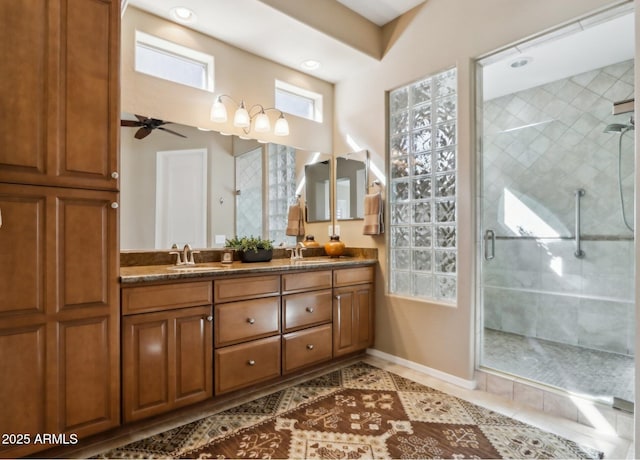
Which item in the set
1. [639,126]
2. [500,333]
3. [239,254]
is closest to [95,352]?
[239,254]

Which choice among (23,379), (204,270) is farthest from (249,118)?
(23,379)

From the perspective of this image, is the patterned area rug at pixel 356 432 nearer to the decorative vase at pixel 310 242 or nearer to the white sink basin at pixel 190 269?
the white sink basin at pixel 190 269

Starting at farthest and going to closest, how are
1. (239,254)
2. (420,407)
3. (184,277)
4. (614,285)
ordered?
(614,285) → (239,254) → (420,407) → (184,277)

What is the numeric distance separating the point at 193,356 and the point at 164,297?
405 millimetres

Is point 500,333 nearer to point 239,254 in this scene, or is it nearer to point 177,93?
point 239,254

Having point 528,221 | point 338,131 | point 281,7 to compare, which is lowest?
point 528,221

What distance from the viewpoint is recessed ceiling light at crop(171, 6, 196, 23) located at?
2465 millimetres

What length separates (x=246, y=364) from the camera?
7.60 feet

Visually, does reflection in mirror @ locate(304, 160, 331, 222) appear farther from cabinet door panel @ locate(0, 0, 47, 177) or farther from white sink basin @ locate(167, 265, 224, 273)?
cabinet door panel @ locate(0, 0, 47, 177)

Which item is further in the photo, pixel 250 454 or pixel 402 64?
pixel 402 64

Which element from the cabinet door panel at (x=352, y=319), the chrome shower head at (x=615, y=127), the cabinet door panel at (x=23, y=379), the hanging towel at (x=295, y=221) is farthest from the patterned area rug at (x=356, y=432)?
the chrome shower head at (x=615, y=127)

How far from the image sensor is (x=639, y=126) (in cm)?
142

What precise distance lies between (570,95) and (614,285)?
184cm

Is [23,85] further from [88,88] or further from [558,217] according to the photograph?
[558,217]
